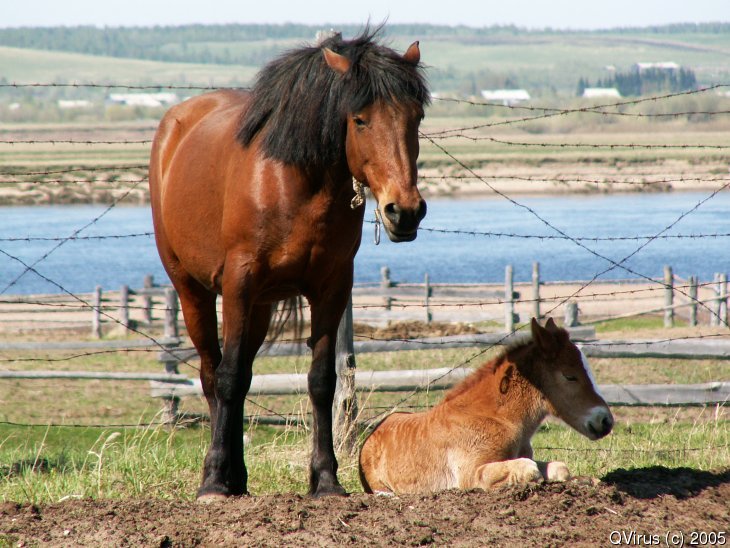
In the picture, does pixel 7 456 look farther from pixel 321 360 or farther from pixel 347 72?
pixel 347 72

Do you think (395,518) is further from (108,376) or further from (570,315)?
(570,315)

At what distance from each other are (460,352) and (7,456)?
8.51 m

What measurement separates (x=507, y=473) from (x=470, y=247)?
116ft

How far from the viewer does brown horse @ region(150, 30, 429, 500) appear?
4.34 meters

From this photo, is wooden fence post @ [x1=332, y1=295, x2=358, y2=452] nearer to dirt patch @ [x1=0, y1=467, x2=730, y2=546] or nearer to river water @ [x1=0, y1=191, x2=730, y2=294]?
dirt patch @ [x1=0, y1=467, x2=730, y2=546]

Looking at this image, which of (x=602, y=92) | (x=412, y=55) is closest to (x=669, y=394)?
(x=412, y=55)

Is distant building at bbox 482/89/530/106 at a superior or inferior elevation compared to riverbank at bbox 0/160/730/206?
superior

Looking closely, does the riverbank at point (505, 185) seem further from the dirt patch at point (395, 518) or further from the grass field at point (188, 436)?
the dirt patch at point (395, 518)

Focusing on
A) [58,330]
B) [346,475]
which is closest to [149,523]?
[346,475]

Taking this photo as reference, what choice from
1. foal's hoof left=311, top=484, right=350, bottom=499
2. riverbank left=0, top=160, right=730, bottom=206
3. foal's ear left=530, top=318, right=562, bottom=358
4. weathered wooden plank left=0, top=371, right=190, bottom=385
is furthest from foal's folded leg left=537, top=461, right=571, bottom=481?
riverbank left=0, top=160, right=730, bottom=206

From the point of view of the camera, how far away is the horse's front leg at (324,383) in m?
4.96

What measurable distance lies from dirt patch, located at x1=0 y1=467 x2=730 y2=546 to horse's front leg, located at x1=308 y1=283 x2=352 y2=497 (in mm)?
492

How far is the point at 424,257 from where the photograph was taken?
36.8 meters

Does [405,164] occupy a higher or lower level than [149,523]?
higher
